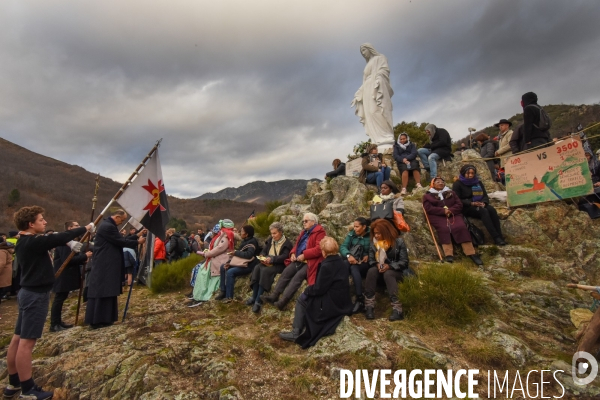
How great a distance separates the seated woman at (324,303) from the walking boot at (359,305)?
0.25 meters

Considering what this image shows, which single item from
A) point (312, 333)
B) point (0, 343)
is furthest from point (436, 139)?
point (0, 343)

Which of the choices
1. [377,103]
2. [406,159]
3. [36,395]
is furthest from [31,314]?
[377,103]

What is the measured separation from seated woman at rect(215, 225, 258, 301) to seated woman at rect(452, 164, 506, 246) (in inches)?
180

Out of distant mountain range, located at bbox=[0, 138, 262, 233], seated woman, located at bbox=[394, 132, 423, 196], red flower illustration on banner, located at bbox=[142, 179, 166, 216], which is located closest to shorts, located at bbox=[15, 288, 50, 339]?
red flower illustration on banner, located at bbox=[142, 179, 166, 216]

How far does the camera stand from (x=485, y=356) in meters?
3.74

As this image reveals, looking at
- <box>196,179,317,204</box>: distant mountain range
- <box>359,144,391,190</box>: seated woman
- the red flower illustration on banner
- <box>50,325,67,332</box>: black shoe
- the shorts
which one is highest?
<box>196,179,317,204</box>: distant mountain range

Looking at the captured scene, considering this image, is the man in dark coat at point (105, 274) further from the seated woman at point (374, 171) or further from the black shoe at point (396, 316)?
the seated woman at point (374, 171)

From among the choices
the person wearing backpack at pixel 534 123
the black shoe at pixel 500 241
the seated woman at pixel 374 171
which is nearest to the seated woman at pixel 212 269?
the seated woman at pixel 374 171

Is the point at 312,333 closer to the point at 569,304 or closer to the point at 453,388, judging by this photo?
the point at 453,388

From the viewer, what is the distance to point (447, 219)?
6.27 m

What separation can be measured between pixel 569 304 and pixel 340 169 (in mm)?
7951

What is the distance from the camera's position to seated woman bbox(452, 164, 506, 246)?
6.39 meters

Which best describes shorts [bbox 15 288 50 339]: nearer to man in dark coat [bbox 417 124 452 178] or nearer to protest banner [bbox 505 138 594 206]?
protest banner [bbox 505 138 594 206]

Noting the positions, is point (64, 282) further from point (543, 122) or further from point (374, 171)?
point (543, 122)
